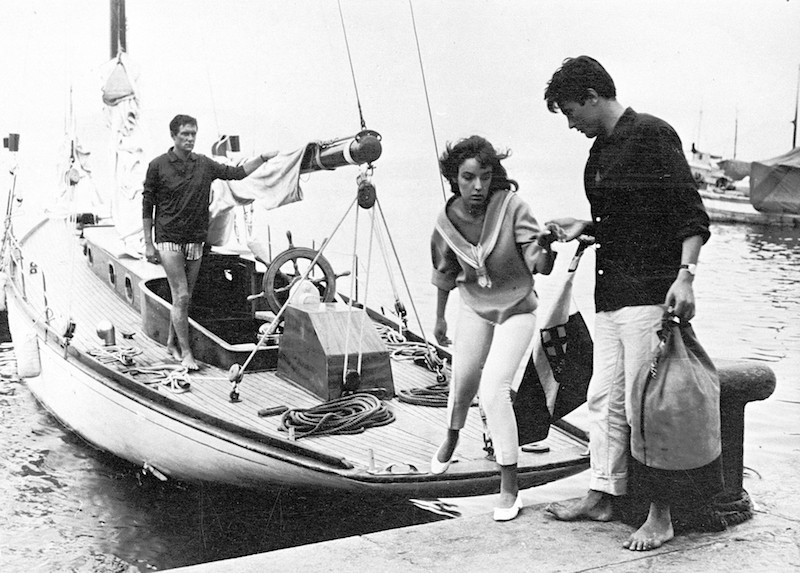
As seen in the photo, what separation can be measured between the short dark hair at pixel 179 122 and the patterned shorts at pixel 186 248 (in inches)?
35.8

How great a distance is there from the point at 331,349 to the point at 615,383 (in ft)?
10.8

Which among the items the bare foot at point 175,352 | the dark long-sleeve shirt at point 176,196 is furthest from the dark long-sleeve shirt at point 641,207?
the bare foot at point 175,352

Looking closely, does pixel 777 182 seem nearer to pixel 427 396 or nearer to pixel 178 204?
pixel 427 396

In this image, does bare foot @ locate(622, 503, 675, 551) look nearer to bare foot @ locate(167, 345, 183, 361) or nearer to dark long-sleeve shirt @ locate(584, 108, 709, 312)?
dark long-sleeve shirt @ locate(584, 108, 709, 312)

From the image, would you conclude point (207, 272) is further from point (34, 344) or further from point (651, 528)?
point (651, 528)

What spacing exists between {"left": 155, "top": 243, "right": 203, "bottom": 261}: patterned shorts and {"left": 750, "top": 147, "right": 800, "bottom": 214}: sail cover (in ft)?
103

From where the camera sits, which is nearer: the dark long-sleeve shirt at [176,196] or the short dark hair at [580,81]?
the short dark hair at [580,81]

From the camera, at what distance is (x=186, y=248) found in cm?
713

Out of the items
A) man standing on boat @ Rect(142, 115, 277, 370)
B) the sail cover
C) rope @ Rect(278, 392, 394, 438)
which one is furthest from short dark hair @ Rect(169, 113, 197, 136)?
the sail cover

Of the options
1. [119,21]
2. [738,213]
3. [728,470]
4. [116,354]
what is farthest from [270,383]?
[738,213]

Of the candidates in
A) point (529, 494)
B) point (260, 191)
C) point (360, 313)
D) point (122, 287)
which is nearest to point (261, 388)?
point (360, 313)

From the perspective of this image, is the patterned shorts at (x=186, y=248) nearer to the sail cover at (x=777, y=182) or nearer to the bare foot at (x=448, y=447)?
the bare foot at (x=448, y=447)

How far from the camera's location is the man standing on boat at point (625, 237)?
3270mm

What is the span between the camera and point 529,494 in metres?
7.89
